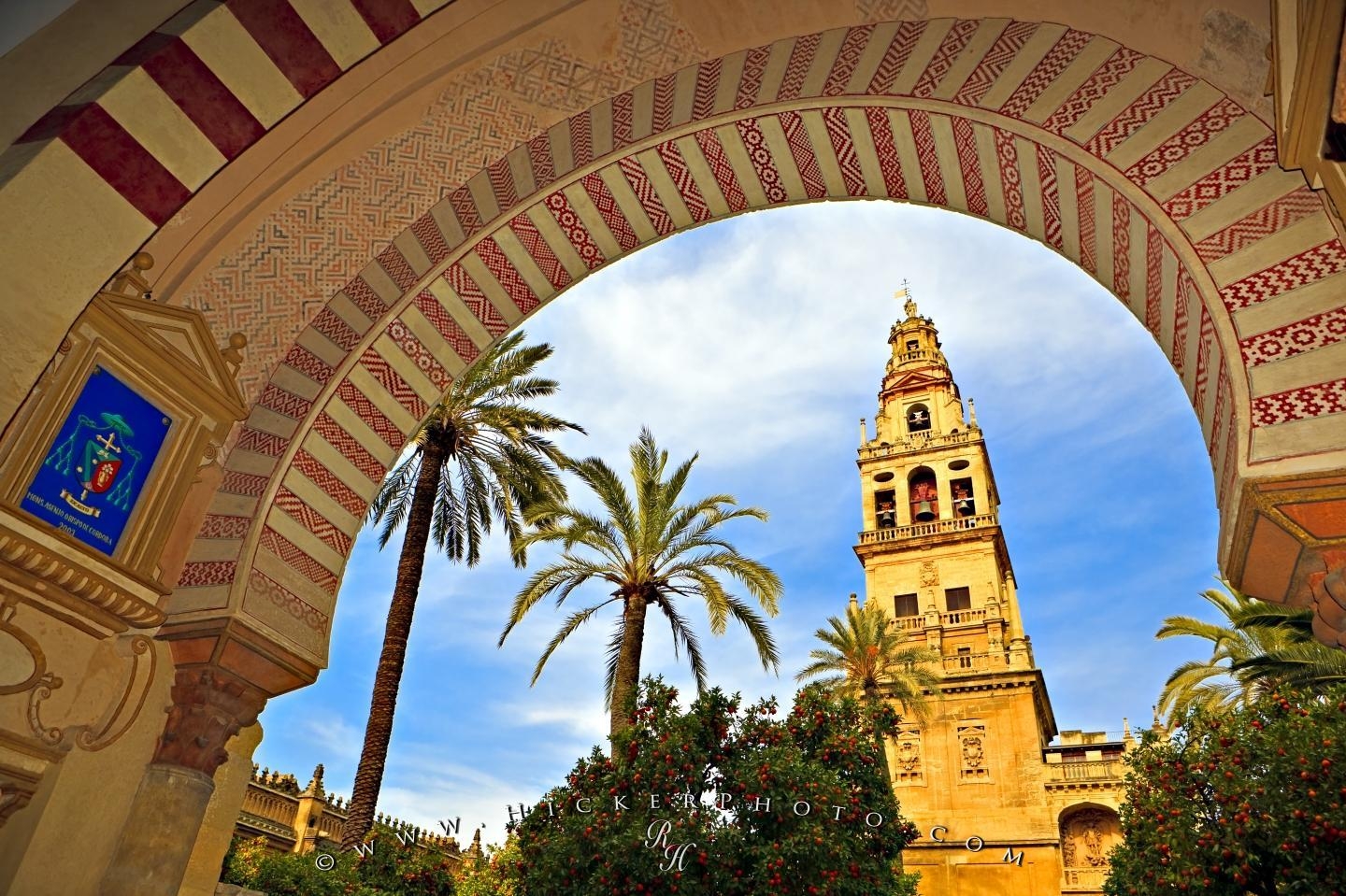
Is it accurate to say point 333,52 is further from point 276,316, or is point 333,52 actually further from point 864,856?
point 864,856

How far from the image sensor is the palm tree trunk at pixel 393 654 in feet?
45.7

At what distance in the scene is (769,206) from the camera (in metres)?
6.38

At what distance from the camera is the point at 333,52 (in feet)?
13.1

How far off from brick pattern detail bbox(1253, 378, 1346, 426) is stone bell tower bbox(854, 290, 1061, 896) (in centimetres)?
2698

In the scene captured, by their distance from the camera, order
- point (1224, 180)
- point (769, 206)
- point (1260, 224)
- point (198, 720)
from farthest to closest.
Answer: point (769, 206)
point (198, 720)
point (1224, 180)
point (1260, 224)

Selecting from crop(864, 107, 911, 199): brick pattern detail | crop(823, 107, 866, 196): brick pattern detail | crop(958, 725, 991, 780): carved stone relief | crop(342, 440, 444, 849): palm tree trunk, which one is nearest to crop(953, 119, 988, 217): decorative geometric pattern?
crop(864, 107, 911, 199): brick pattern detail

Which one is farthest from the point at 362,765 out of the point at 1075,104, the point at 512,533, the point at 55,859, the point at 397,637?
the point at 1075,104

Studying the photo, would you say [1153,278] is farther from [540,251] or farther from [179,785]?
[179,785]

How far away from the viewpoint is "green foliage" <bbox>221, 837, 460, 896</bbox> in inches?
493

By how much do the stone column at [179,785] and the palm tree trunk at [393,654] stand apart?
9427mm

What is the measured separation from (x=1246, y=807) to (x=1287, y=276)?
391 inches

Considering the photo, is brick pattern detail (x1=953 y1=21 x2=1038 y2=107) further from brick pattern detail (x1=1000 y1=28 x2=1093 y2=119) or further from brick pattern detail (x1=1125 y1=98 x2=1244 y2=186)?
brick pattern detail (x1=1125 y1=98 x2=1244 y2=186)

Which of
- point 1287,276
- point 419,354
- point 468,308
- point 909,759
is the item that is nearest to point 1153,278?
point 1287,276

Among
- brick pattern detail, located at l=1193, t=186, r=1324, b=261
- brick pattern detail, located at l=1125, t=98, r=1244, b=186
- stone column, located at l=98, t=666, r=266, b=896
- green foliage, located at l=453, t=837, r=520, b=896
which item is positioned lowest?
stone column, located at l=98, t=666, r=266, b=896
